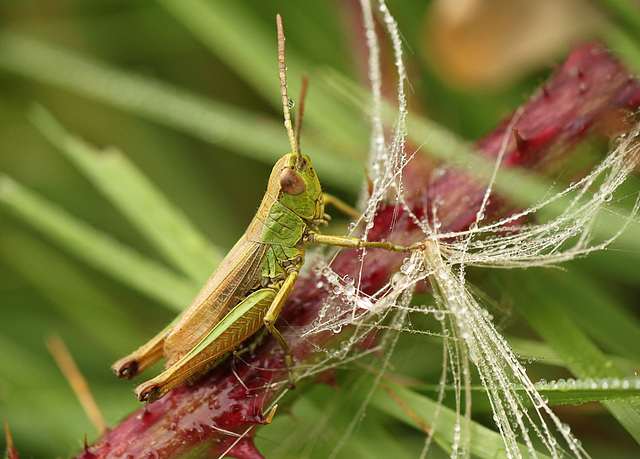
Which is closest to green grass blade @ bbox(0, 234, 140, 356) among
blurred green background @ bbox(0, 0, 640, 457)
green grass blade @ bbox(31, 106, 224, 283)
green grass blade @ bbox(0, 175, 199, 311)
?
blurred green background @ bbox(0, 0, 640, 457)

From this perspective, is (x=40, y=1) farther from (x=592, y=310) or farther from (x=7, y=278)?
(x=592, y=310)

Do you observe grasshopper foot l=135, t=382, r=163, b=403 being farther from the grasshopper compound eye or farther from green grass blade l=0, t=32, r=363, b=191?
green grass blade l=0, t=32, r=363, b=191

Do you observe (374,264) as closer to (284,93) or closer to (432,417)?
(432,417)

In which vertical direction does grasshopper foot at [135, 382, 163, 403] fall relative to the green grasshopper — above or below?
below

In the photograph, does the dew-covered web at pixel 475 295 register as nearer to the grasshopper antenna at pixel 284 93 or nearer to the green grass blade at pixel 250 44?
the grasshopper antenna at pixel 284 93

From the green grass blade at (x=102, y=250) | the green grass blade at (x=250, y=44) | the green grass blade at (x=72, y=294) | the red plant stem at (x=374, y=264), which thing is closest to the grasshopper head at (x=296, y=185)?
the red plant stem at (x=374, y=264)

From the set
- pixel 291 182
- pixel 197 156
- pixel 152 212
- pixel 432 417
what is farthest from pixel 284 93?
pixel 197 156

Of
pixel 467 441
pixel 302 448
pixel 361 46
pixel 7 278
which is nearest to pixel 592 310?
pixel 467 441
